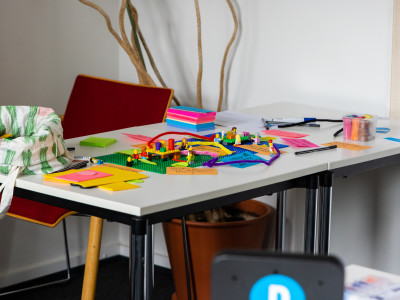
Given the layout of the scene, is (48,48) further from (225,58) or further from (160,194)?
(160,194)

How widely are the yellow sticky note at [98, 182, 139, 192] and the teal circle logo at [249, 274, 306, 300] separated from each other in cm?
90

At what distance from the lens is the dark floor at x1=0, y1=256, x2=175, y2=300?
2842 mm

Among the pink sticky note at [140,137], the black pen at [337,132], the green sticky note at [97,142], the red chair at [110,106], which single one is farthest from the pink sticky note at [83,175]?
the red chair at [110,106]

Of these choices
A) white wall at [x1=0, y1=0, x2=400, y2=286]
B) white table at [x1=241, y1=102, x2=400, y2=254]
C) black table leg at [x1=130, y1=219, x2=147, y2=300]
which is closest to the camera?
black table leg at [x1=130, y1=219, x2=147, y2=300]

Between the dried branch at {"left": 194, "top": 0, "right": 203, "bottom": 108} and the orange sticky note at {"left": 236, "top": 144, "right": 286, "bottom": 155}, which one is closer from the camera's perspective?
the orange sticky note at {"left": 236, "top": 144, "right": 286, "bottom": 155}

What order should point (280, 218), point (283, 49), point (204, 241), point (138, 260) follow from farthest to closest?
point (283, 49)
point (280, 218)
point (204, 241)
point (138, 260)

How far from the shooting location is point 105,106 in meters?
2.71

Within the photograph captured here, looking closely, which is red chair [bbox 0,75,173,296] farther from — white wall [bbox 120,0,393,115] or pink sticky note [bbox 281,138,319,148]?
pink sticky note [bbox 281,138,319,148]

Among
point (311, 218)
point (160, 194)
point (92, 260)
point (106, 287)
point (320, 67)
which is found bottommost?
point (106, 287)

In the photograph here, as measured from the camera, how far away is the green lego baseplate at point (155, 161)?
167cm

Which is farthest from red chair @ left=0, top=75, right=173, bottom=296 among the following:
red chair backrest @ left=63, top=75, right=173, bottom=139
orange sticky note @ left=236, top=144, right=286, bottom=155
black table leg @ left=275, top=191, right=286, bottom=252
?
orange sticky note @ left=236, top=144, right=286, bottom=155

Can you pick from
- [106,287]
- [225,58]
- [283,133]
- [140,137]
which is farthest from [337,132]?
[106,287]

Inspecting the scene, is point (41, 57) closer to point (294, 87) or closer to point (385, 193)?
point (294, 87)

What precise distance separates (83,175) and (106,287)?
152 cm
